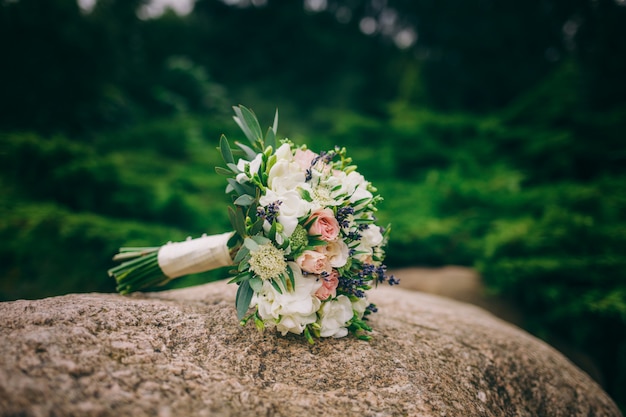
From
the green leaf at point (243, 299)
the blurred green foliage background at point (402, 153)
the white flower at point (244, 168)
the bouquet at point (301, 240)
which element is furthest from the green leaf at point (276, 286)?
the blurred green foliage background at point (402, 153)

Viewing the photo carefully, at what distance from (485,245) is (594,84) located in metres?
3.85

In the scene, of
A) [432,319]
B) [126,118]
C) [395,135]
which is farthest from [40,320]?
[126,118]

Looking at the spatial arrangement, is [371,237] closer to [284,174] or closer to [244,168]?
[284,174]

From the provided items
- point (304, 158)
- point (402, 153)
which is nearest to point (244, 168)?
point (304, 158)

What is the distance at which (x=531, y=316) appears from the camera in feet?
12.8

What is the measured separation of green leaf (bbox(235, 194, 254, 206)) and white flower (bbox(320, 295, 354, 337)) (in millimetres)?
613

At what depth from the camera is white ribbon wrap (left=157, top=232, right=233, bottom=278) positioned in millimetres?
2229

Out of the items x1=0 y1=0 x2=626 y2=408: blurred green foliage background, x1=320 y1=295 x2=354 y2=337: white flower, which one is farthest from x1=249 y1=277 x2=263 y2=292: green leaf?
x1=0 y1=0 x2=626 y2=408: blurred green foliage background

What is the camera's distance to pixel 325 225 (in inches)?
68.5

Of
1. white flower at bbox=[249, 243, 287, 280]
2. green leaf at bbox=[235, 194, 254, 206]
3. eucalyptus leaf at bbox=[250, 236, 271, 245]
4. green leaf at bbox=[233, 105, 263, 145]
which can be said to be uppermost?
green leaf at bbox=[233, 105, 263, 145]

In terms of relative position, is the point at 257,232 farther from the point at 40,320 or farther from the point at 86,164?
the point at 86,164

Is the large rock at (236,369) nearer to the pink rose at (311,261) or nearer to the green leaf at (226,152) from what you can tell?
the pink rose at (311,261)

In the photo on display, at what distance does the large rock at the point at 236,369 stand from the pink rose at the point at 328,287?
27cm

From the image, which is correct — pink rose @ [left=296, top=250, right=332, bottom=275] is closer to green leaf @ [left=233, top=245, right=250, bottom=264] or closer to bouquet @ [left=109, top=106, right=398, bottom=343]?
bouquet @ [left=109, top=106, right=398, bottom=343]
